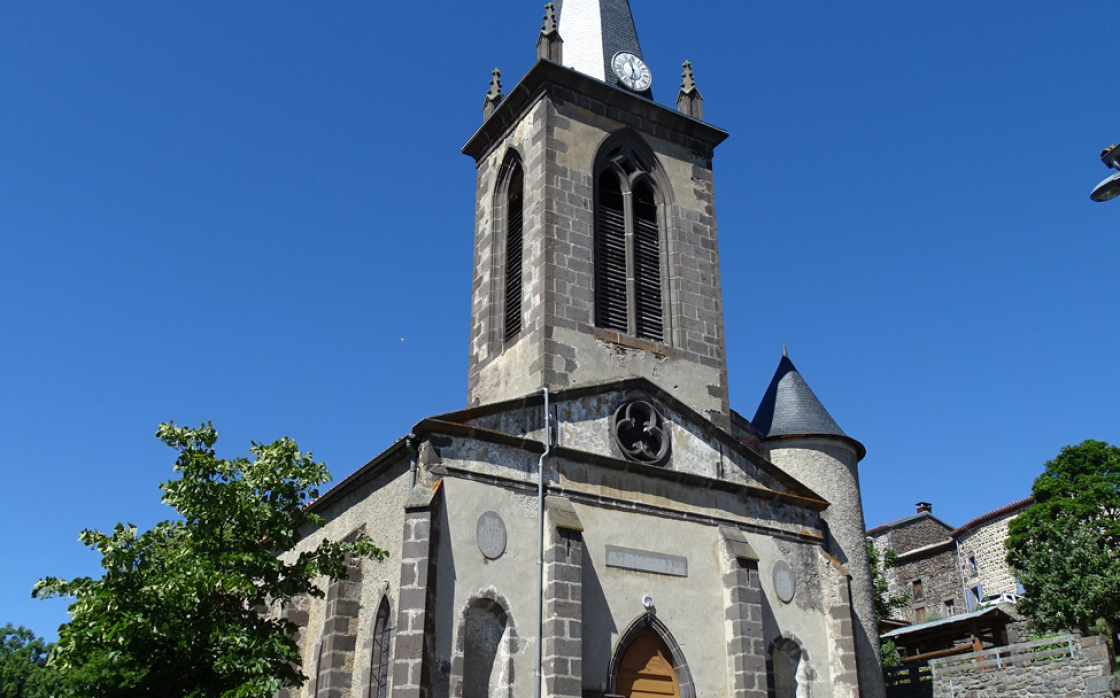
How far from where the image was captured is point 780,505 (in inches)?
739

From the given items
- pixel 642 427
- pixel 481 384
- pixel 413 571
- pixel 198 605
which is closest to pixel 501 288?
pixel 481 384

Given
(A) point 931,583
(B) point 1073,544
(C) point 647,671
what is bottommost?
(C) point 647,671

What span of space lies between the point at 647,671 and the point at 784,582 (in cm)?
340

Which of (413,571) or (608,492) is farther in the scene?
(608,492)

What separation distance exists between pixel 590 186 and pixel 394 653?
10.4 metres

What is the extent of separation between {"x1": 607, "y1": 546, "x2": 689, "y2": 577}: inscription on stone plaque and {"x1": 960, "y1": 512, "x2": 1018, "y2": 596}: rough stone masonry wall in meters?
24.6

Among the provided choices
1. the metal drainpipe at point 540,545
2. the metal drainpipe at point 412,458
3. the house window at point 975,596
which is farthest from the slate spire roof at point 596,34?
the house window at point 975,596

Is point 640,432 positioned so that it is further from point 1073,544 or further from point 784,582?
point 1073,544

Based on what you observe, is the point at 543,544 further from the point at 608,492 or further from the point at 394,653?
the point at 394,653

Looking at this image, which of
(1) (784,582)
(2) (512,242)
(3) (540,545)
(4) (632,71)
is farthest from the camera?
(4) (632,71)

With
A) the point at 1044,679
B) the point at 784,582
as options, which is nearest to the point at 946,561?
the point at 1044,679

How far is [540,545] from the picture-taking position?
615 inches

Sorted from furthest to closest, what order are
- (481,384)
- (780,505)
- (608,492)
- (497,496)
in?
(481,384), (780,505), (608,492), (497,496)

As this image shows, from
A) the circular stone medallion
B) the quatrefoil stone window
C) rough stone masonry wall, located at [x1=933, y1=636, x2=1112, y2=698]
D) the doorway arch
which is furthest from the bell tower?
rough stone masonry wall, located at [x1=933, y1=636, x2=1112, y2=698]
